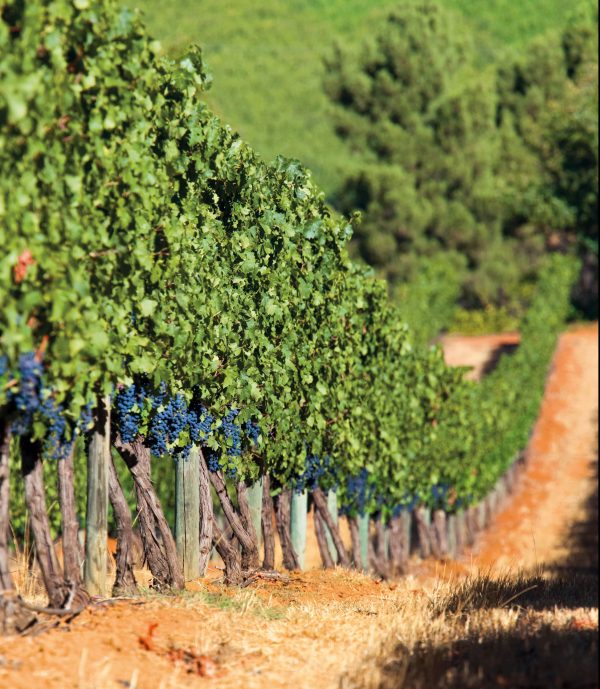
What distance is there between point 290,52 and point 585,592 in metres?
103

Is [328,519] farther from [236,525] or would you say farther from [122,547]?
[122,547]

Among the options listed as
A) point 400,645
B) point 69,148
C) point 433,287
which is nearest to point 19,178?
point 69,148

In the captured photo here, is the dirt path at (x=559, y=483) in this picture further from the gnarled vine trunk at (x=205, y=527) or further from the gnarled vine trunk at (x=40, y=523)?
the gnarled vine trunk at (x=40, y=523)

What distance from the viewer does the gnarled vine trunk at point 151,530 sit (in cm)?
1010

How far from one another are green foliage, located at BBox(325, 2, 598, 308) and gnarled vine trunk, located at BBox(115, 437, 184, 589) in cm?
4552

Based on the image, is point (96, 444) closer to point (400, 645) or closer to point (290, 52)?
point (400, 645)

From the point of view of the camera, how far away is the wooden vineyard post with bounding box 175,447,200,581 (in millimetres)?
10961

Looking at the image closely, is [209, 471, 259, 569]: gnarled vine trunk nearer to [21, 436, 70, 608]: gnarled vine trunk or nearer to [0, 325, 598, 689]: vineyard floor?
[0, 325, 598, 689]: vineyard floor

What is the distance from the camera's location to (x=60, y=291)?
24.8 feet

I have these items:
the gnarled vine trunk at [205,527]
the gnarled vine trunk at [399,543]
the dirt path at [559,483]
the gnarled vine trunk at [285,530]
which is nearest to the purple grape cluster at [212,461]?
the gnarled vine trunk at [205,527]

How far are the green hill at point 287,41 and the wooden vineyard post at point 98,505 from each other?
3033 inches

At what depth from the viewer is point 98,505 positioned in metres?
9.20

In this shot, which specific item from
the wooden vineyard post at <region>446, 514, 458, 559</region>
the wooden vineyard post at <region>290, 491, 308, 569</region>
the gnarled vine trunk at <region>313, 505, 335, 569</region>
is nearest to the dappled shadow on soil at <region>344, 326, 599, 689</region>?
the wooden vineyard post at <region>290, 491, 308, 569</region>

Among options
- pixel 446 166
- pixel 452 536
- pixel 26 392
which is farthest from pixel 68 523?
pixel 446 166
